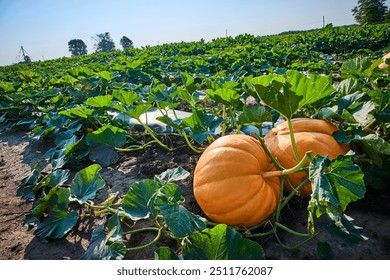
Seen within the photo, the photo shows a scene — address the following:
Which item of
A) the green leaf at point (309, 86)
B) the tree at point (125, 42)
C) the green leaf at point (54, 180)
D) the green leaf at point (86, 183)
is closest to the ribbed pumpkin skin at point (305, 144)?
the green leaf at point (309, 86)

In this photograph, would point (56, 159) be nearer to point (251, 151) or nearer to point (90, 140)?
point (90, 140)

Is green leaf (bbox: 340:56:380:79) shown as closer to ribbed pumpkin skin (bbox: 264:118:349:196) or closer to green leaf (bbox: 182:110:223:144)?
ribbed pumpkin skin (bbox: 264:118:349:196)

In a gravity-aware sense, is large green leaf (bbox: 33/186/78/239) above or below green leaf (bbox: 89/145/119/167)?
below

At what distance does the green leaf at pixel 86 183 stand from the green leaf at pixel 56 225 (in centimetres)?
11

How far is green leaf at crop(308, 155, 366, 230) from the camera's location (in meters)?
0.92

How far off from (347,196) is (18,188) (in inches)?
88.8

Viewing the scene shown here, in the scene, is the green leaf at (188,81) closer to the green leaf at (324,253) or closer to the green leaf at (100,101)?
the green leaf at (100,101)

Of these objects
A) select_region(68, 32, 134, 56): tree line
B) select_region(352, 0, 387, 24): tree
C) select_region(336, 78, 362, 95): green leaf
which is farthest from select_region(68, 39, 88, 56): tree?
select_region(336, 78, 362, 95): green leaf

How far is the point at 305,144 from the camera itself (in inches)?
53.1

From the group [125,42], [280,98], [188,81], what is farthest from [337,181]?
[125,42]

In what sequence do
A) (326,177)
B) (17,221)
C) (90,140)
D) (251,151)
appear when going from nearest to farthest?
(326,177) < (251,151) < (17,221) < (90,140)

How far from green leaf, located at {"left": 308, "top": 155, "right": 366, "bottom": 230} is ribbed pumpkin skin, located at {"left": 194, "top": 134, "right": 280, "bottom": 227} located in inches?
12.8
